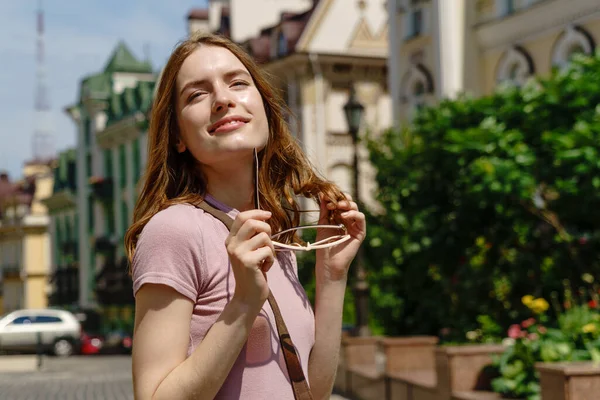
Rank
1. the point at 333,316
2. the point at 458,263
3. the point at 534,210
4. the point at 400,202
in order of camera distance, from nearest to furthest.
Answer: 1. the point at 333,316
2. the point at 534,210
3. the point at 458,263
4. the point at 400,202

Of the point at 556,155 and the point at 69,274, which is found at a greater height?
the point at 556,155

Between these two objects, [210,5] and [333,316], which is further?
[210,5]

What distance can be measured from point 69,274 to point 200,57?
65.8 m

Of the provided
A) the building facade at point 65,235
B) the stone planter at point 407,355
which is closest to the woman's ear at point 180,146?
the stone planter at point 407,355

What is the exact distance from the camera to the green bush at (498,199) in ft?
45.6

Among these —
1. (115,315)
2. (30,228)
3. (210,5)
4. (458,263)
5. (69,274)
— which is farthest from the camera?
(30,228)

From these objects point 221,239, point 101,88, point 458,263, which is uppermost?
point 101,88

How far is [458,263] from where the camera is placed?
53.4ft

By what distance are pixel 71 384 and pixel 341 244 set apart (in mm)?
19251

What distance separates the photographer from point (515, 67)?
23.1 meters

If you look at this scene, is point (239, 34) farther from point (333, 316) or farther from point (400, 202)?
point (333, 316)

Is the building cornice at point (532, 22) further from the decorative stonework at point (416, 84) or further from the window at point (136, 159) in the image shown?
the window at point (136, 159)

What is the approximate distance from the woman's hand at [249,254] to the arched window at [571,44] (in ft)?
61.1

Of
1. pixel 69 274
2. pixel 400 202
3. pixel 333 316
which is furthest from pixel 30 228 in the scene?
pixel 333 316
